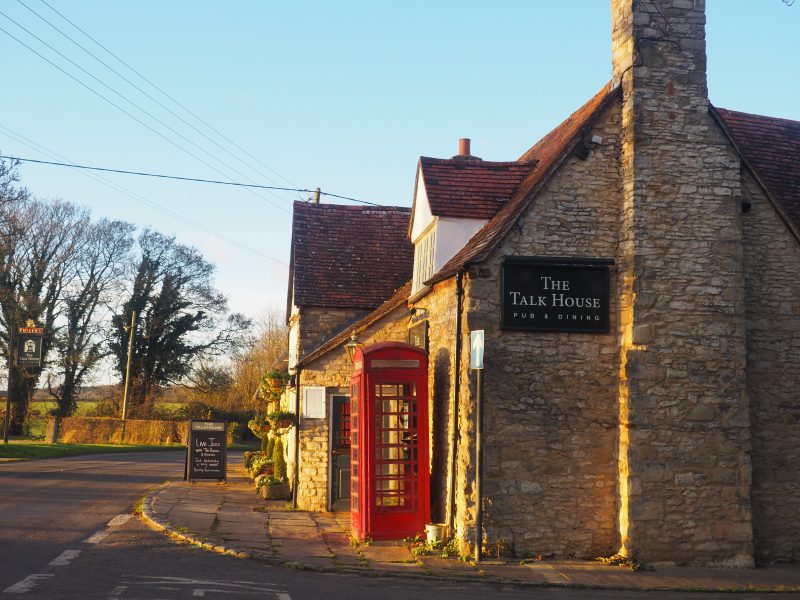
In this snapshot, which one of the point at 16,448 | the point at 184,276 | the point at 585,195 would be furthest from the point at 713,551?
the point at 184,276

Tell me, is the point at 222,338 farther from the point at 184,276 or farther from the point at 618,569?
the point at 618,569

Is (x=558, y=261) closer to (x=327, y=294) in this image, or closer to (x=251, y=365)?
(x=327, y=294)

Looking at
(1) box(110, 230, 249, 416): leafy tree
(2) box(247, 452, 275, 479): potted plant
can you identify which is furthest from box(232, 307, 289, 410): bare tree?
(2) box(247, 452, 275, 479): potted plant

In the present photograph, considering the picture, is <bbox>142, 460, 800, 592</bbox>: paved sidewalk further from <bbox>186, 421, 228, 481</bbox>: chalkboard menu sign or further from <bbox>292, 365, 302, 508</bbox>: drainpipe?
<bbox>186, 421, 228, 481</bbox>: chalkboard menu sign

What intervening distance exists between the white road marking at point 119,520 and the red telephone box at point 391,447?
3.96m

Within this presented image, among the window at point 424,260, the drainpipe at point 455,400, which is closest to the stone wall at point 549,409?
the drainpipe at point 455,400

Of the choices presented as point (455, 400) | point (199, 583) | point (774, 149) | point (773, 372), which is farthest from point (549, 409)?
point (774, 149)

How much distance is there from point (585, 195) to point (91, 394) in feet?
177

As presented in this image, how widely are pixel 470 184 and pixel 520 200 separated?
6.55ft

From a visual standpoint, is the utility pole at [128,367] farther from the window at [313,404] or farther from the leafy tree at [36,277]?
the window at [313,404]

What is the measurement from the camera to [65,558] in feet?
35.5

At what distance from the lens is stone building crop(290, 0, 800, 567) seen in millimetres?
12008

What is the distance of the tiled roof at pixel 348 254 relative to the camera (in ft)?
67.2

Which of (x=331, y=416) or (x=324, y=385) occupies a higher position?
(x=324, y=385)
